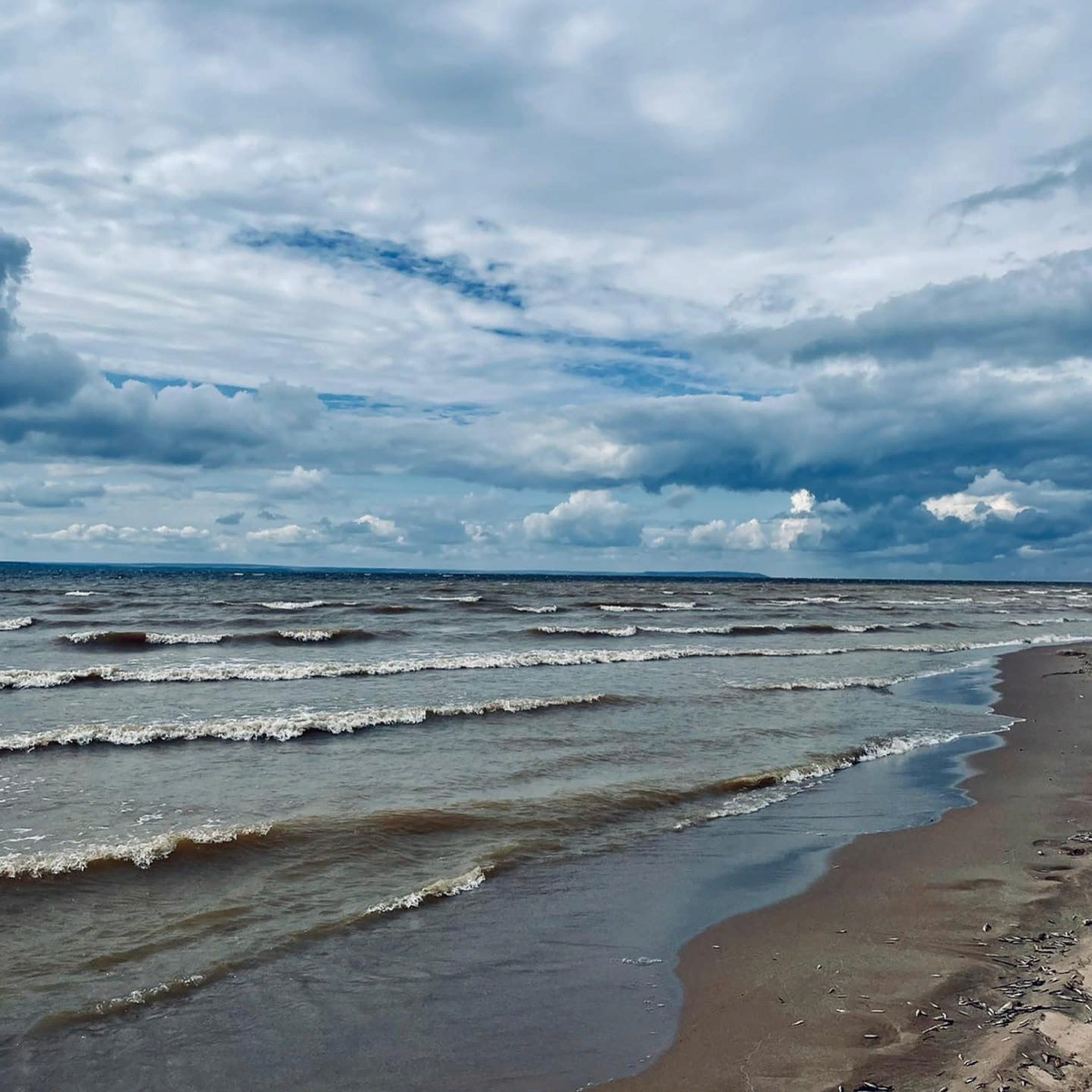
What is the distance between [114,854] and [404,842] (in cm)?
329

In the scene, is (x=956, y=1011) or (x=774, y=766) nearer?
(x=956, y=1011)

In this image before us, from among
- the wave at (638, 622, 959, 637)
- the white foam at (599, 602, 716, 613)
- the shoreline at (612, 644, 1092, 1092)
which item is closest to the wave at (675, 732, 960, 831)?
the shoreline at (612, 644, 1092, 1092)

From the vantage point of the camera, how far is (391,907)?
27.0ft

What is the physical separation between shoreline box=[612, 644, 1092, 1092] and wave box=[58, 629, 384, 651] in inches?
1150

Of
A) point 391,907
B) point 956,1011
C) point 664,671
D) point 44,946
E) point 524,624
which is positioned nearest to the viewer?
point 956,1011

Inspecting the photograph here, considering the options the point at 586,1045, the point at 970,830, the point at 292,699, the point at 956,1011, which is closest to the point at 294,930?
the point at 586,1045

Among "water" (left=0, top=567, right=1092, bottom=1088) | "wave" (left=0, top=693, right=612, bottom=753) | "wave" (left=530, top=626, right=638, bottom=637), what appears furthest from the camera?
"wave" (left=530, top=626, right=638, bottom=637)

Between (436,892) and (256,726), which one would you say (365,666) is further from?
(436,892)

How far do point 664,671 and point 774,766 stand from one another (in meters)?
12.8

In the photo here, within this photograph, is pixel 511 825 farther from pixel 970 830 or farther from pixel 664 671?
pixel 664 671

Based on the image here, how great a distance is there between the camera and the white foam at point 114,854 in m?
9.04

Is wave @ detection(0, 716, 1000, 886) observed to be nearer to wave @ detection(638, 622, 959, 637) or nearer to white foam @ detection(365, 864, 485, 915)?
white foam @ detection(365, 864, 485, 915)

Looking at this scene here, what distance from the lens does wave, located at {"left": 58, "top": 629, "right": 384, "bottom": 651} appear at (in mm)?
33156

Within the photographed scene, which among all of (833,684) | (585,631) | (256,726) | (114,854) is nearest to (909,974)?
(114,854)
